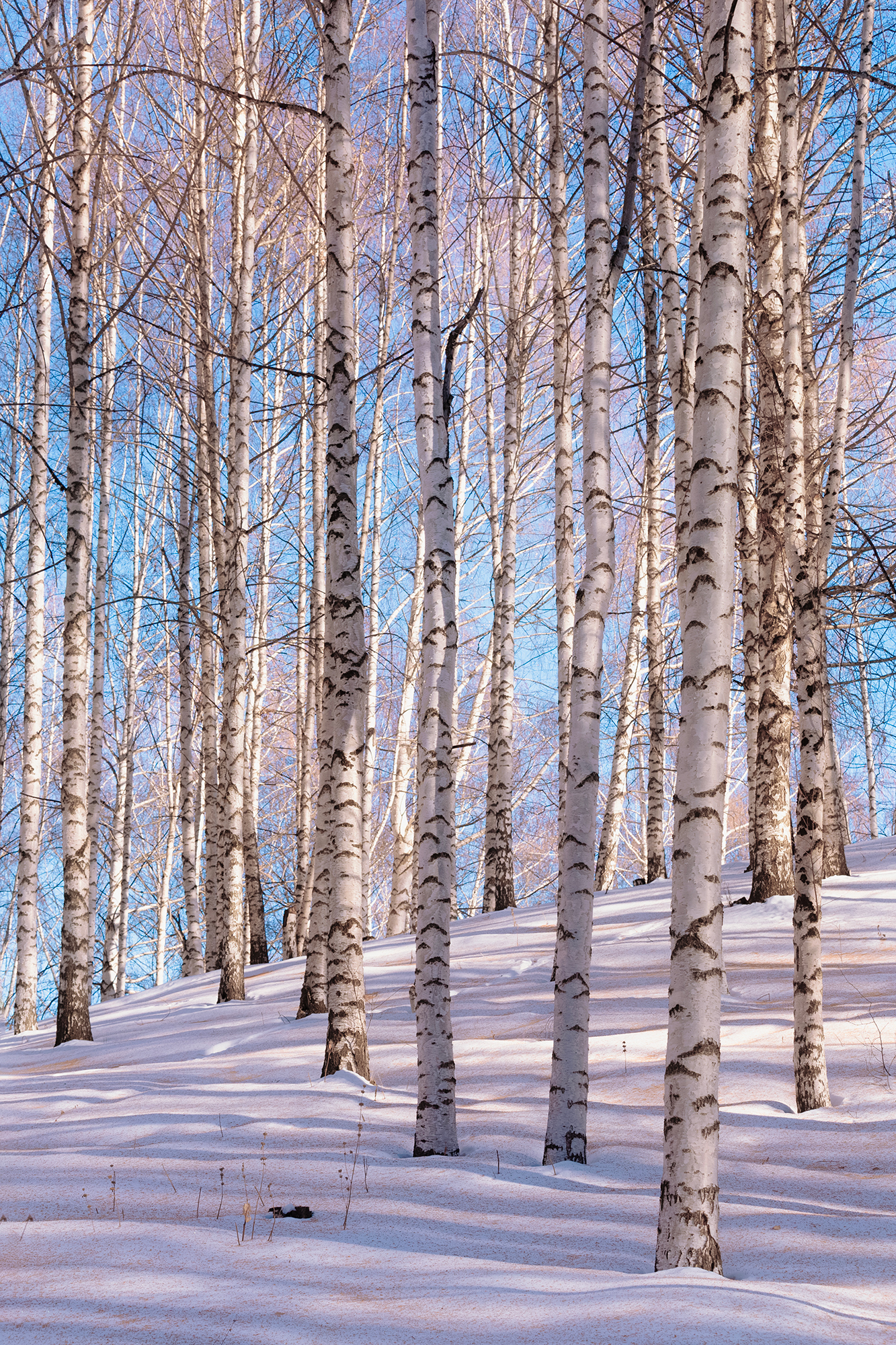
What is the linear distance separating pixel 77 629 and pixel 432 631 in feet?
16.4

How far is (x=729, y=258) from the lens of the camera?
10.5 feet

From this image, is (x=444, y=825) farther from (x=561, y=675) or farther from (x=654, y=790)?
(x=654, y=790)

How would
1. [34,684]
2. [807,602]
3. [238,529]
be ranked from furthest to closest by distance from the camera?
[34,684]
[238,529]
[807,602]

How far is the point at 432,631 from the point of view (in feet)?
16.7

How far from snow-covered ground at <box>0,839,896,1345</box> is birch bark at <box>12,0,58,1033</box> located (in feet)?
9.88

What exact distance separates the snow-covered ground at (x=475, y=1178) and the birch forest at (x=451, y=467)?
1.16 ft

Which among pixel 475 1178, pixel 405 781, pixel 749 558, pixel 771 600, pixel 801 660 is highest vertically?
pixel 749 558

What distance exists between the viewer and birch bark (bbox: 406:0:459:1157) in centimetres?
466

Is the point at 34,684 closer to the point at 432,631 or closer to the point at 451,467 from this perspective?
the point at 451,467

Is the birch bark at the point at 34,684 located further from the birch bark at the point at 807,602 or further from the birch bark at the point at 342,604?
the birch bark at the point at 807,602

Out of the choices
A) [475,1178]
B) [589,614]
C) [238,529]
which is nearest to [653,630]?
[238,529]

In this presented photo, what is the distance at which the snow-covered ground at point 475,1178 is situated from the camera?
8.54ft

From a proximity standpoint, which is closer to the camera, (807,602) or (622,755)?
(807,602)

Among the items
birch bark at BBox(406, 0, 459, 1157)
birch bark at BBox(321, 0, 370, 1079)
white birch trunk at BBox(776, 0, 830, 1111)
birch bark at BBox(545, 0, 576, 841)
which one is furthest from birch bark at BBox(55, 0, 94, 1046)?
white birch trunk at BBox(776, 0, 830, 1111)
